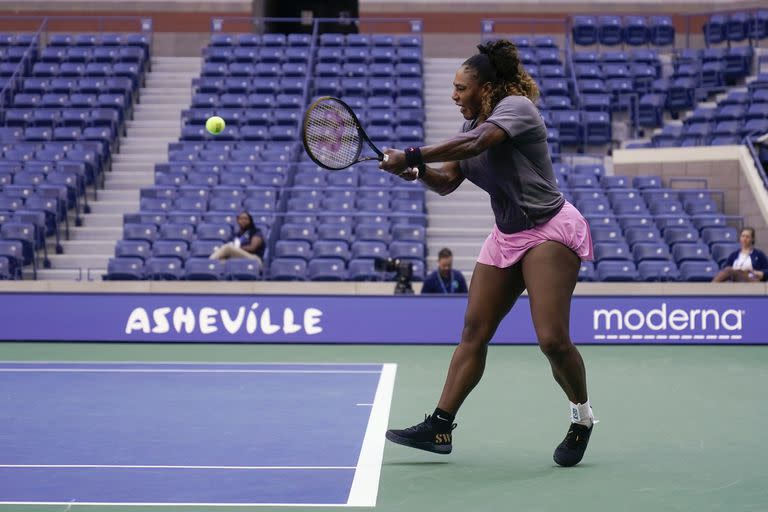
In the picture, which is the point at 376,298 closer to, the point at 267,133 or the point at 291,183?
the point at 291,183

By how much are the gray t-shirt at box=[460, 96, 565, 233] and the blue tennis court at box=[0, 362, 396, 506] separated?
1.42 meters

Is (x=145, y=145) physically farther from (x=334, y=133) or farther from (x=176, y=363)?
(x=334, y=133)

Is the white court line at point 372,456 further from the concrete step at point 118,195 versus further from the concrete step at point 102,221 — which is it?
the concrete step at point 118,195

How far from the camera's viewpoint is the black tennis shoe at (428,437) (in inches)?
203

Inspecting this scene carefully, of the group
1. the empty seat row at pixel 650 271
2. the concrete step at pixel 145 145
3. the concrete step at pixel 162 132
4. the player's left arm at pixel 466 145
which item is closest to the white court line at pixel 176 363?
the empty seat row at pixel 650 271

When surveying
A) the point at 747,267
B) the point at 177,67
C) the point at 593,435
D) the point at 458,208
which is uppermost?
the point at 177,67

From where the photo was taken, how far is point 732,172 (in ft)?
56.4

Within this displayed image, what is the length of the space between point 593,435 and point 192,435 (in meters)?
2.32

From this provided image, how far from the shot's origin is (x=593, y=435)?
6.02 metres

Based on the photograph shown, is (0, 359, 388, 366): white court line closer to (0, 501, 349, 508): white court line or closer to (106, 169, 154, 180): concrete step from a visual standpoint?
(0, 501, 349, 508): white court line

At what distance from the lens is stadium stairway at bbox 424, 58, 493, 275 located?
15.8 meters

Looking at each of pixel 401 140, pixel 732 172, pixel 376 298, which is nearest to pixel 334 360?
pixel 376 298

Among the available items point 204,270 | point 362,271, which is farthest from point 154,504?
point 362,271

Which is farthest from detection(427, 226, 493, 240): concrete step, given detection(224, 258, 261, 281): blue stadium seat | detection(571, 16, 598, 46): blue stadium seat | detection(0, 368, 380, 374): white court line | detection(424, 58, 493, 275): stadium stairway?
detection(571, 16, 598, 46): blue stadium seat
